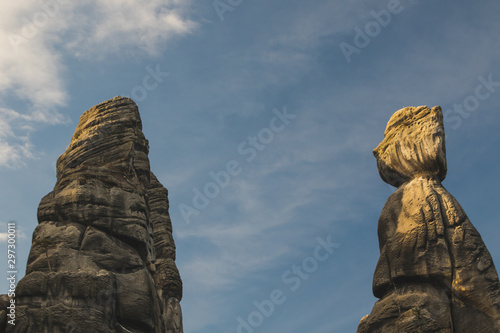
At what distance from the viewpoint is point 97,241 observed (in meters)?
20.8

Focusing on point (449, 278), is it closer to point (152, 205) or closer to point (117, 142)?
point (117, 142)

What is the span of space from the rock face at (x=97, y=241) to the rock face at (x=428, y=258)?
6203mm

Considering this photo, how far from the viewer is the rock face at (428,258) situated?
17062 millimetres

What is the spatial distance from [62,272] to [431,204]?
9408 mm

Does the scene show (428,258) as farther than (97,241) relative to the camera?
Result: No

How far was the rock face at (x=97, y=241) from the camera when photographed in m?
19.2

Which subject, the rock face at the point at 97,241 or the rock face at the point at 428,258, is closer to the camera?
the rock face at the point at 428,258

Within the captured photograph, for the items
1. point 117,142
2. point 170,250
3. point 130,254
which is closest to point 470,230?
point 130,254

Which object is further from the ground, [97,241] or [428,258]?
[97,241]

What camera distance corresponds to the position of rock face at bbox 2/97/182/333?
19.2 meters

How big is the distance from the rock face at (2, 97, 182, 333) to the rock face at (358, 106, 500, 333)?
20.4 ft

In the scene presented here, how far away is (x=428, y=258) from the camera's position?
17.8 metres

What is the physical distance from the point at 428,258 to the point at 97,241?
8.74 metres

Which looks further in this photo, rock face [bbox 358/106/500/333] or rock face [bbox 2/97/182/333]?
rock face [bbox 2/97/182/333]
